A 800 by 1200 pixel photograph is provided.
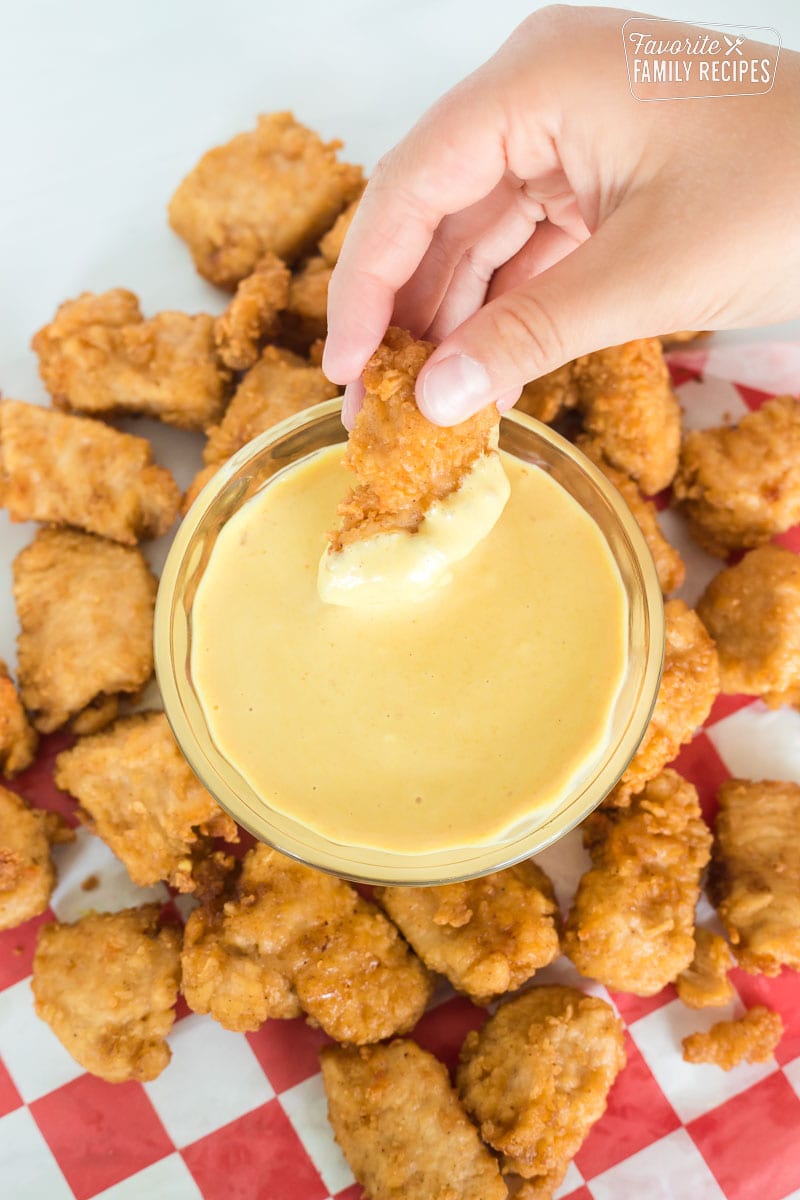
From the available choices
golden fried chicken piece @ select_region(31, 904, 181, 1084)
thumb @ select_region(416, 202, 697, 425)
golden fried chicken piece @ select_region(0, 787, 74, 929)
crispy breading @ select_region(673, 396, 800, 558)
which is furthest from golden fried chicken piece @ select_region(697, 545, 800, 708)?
golden fried chicken piece @ select_region(0, 787, 74, 929)

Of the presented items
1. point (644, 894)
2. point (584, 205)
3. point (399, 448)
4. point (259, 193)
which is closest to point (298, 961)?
point (644, 894)

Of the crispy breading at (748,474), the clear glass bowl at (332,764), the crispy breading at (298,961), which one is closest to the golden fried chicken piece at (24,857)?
the crispy breading at (298,961)

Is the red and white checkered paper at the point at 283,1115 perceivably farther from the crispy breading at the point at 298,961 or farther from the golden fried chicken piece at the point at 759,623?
the golden fried chicken piece at the point at 759,623

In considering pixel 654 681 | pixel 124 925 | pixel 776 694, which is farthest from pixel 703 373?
pixel 124 925

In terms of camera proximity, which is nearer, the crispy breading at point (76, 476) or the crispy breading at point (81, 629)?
the crispy breading at point (81, 629)

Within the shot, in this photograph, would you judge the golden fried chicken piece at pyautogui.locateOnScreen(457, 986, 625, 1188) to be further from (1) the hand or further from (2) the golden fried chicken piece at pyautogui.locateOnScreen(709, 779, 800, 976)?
(1) the hand

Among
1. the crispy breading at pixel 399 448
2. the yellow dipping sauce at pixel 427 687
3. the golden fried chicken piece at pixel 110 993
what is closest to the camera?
the crispy breading at pixel 399 448
